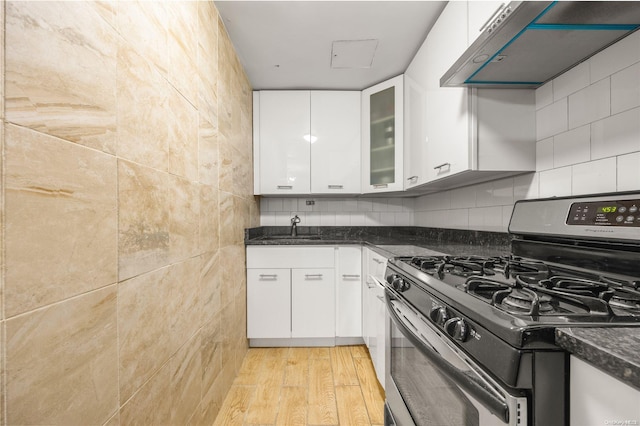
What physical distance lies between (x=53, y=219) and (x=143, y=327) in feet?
1.54

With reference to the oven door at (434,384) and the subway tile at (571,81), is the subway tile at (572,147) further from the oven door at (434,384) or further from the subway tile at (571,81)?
the oven door at (434,384)

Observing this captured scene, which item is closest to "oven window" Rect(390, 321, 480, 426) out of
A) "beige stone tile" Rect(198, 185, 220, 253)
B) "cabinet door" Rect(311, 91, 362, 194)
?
"beige stone tile" Rect(198, 185, 220, 253)

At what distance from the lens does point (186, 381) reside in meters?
1.24

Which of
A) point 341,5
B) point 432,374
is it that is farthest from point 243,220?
point 432,374

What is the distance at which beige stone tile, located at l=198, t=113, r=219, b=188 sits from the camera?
1.42 metres

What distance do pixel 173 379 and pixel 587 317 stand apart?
1262mm

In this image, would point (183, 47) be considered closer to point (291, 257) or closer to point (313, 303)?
point (291, 257)

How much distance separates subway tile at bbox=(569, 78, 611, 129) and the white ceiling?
89 cm

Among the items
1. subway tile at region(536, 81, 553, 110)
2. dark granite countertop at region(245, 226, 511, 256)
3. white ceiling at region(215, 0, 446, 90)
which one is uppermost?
white ceiling at region(215, 0, 446, 90)

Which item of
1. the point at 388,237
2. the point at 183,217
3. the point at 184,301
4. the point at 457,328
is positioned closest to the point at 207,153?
the point at 183,217

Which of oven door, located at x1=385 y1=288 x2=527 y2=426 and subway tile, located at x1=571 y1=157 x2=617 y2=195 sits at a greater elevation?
subway tile, located at x1=571 y1=157 x2=617 y2=195

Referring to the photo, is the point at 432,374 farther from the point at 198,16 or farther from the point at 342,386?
the point at 198,16

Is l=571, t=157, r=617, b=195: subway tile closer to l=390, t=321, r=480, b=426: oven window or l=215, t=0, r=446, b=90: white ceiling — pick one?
l=390, t=321, r=480, b=426: oven window

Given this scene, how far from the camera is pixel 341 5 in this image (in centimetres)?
166
